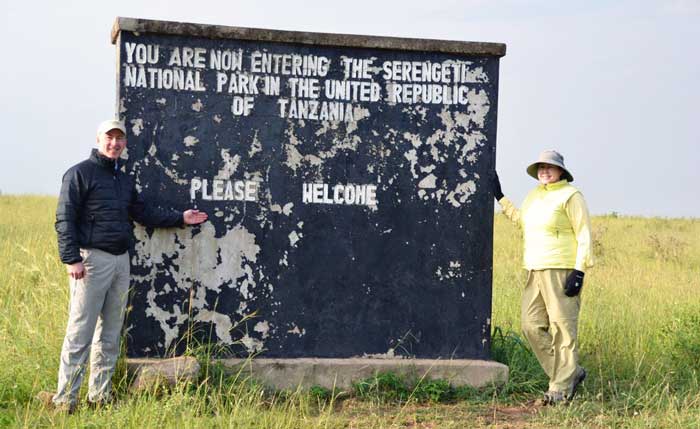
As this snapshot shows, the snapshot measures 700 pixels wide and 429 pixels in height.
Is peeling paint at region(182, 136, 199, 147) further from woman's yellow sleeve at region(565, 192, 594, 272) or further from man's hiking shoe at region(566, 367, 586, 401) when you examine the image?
man's hiking shoe at region(566, 367, 586, 401)

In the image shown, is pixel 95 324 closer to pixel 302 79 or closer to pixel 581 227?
pixel 302 79

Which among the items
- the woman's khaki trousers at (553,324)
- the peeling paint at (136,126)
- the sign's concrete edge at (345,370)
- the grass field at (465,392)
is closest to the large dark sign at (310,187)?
the peeling paint at (136,126)

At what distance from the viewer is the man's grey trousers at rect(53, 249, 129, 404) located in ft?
20.9

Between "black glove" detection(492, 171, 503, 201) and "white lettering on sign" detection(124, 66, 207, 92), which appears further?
"black glove" detection(492, 171, 503, 201)

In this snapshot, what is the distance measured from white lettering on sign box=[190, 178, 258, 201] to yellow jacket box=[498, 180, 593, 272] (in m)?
2.38

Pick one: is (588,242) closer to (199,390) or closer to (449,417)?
(449,417)

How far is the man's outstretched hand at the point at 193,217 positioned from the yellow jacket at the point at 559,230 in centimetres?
275

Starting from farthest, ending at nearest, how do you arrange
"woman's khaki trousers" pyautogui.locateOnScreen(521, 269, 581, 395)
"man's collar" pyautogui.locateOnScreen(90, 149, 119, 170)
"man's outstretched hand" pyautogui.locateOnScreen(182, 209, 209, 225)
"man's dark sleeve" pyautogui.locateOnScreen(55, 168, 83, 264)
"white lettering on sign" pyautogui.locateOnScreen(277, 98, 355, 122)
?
"white lettering on sign" pyautogui.locateOnScreen(277, 98, 355, 122)
"woman's khaki trousers" pyautogui.locateOnScreen(521, 269, 581, 395)
"man's outstretched hand" pyautogui.locateOnScreen(182, 209, 209, 225)
"man's collar" pyautogui.locateOnScreen(90, 149, 119, 170)
"man's dark sleeve" pyautogui.locateOnScreen(55, 168, 83, 264)

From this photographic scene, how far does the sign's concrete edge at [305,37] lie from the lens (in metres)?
7.03

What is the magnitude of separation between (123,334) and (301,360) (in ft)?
4.84

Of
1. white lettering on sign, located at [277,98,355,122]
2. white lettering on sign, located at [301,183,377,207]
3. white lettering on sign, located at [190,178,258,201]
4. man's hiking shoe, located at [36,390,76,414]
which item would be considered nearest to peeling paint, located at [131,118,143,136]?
white lettering on sign, located at [190,178,258,201]

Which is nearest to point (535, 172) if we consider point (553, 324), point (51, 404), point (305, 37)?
point (553, 324)

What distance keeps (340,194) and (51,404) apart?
2828 millimetres

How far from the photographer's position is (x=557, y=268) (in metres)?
7.20
